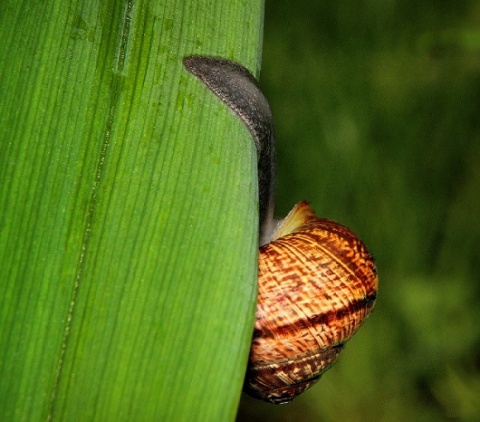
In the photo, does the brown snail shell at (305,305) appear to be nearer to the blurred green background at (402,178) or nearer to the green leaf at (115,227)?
the green leaf at (115,227)

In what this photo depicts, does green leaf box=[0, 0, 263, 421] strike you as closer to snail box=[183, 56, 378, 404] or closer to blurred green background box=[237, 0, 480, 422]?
snail box=[183, 56, 378, 404]

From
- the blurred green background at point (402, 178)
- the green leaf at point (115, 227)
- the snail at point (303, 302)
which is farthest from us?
the blurred green background at point (402, 178)

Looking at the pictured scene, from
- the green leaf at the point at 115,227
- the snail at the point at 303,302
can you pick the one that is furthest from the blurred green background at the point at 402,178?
the green leaf at the point at 115,227

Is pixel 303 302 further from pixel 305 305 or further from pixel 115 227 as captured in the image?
pixel 115 227

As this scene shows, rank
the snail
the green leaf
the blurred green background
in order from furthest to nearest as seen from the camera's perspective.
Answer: the blurred green background → the snail → the green leaf

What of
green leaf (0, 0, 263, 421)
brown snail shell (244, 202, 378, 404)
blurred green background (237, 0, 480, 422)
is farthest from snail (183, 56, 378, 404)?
blurred green background (237, 0, 480, 422)

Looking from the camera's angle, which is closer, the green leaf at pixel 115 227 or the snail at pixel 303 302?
the green leaf at pixel 115 227

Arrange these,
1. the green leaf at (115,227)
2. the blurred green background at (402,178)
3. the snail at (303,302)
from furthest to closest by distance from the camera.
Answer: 1. the blurred green background at (402,178)
2. the snail at (303,302)
3. the green leaf at (115,227)
